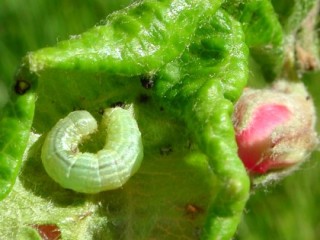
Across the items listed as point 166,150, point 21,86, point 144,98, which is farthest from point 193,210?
point 21,86

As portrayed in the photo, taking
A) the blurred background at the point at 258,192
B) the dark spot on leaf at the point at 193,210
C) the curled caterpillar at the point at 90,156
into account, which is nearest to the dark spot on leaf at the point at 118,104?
the curled caterpillar at the point at 90,156

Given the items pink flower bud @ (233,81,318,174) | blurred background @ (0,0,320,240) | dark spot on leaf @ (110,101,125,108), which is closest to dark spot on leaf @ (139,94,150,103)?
dark spot on leaf @ (110,101,125,108)

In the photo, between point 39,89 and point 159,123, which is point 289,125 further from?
point 39,89

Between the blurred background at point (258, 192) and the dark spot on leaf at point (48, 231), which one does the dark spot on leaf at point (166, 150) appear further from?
the blurred background at point (258, 192)

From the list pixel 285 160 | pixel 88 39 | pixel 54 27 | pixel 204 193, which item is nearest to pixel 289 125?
pixel 285 160

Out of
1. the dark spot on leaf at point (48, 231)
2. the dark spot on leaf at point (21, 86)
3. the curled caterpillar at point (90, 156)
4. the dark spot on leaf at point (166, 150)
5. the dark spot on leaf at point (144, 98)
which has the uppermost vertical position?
the dark spot on leaf at point (21, 86)
